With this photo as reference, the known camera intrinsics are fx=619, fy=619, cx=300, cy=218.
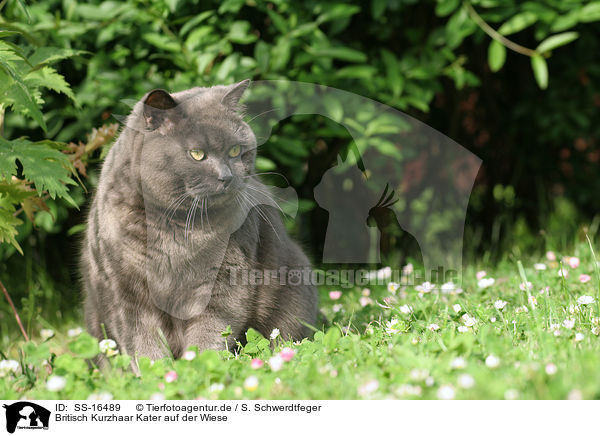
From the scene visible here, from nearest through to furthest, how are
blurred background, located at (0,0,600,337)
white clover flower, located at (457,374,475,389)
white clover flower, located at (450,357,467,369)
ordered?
white clover flower, located at (457,374,475,389)
white clover flower, located at (450,357,467,369)
blurred background, located at (0,0,600,337)

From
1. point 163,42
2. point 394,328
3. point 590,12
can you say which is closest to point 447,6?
point 590,12

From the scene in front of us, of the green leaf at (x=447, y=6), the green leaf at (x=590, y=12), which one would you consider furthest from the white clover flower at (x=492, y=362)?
the green leaf at (x=590, y=12)

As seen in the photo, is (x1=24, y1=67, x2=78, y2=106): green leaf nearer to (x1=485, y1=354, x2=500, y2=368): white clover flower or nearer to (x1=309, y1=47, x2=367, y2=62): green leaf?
(x1=309, y1=47, x2=367, y2=62): green leaf

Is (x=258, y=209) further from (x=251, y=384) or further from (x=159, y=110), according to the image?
(x=251, y=384)

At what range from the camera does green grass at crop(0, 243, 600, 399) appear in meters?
1.49

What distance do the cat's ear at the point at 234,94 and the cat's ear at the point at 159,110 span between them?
0.64 ft

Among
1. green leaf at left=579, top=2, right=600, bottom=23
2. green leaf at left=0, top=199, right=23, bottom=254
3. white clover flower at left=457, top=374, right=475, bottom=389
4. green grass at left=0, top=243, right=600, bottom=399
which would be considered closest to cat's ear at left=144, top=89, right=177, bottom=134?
green leaf at left=0, top=199, right=23, bottom=254

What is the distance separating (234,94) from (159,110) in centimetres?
28

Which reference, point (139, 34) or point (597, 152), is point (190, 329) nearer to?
point (139, 34)

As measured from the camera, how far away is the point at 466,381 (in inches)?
56.7

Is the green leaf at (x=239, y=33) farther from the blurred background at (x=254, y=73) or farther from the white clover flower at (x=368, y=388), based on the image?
the white clover flower at (x=368, y=388)
